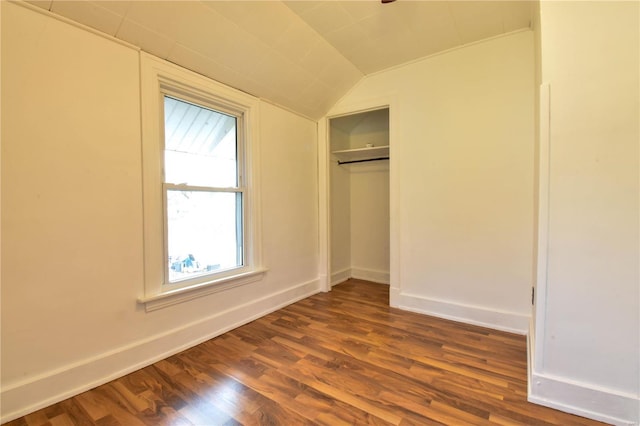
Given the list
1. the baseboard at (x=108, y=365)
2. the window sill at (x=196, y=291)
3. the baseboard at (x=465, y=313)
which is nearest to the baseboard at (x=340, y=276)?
the baseboard at (x=465, y=313)

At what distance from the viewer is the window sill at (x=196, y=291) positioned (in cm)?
200

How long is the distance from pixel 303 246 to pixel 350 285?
107cm

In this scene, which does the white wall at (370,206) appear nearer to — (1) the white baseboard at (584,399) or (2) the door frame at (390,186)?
(2) the door frame at (390,186)

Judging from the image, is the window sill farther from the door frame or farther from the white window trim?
the door frame

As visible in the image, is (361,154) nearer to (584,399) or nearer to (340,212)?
(340,212)

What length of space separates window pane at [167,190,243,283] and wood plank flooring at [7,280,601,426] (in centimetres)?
63

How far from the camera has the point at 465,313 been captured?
8.89 ft

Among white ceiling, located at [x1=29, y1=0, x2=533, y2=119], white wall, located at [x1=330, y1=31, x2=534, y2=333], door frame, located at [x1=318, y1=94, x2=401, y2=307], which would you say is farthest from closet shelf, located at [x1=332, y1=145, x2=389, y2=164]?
white ceiling, located at [x1=29, y1=0, x2=533, y2=119]

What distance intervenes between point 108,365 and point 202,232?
110cm

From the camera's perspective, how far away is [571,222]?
1.47 meters

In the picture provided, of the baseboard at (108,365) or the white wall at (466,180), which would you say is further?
the white wall at (466,180)

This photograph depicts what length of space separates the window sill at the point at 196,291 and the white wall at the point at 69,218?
A: 66mm

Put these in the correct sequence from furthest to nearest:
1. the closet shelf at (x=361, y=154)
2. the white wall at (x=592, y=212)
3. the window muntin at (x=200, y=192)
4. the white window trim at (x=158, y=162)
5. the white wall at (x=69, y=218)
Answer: the closet shelf at (x=361, y=154) → the window muntin at (x=200, y=192) → the white window trim at (x=158, y=162) → the white wall at (x=69, y=218) → the white wall at (x=592, y=212)

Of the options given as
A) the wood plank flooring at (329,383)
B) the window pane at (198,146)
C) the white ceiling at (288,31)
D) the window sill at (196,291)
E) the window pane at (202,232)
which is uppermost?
the white ceiling at (288,31)
